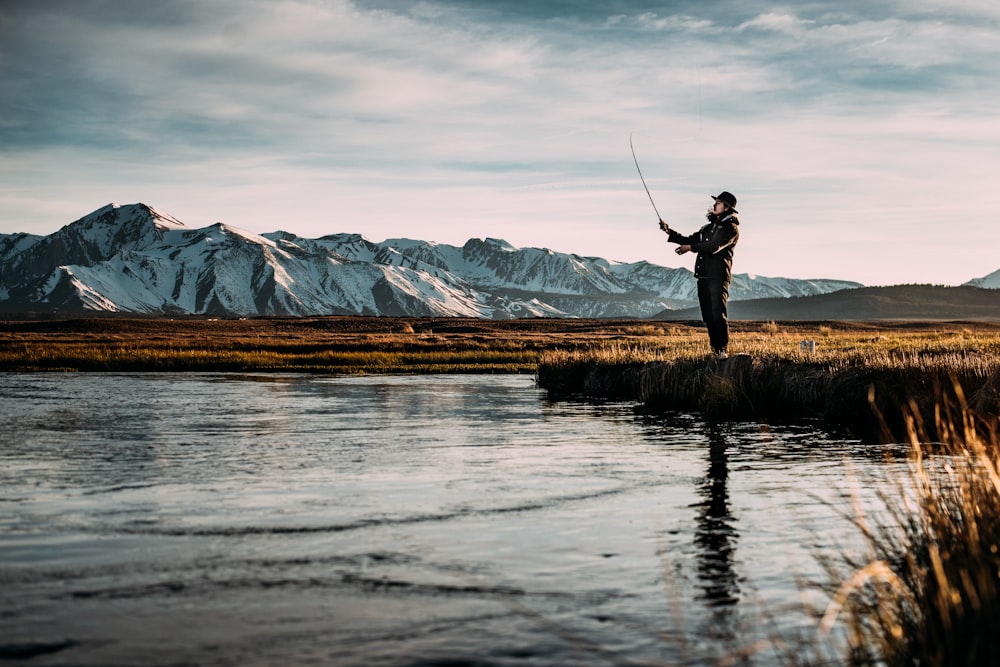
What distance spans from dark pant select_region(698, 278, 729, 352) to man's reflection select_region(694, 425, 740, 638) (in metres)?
9.59

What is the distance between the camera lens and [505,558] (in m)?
9.58

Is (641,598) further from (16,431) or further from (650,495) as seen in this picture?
(16,431)

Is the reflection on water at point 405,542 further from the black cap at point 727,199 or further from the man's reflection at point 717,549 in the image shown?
the black cap at point 727,199

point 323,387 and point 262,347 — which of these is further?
point 262,347

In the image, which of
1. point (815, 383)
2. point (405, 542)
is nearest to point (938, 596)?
point (405, 542)

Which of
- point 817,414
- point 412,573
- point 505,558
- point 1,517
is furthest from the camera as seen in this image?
point 817,414

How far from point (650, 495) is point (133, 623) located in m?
7.60

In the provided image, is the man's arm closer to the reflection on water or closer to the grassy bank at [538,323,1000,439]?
the grassy bank at [538,323,1000,439]

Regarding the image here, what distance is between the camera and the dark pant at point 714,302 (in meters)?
24.5

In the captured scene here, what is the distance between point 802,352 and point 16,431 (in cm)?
2109

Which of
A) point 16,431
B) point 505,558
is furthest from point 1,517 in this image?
point 16,431

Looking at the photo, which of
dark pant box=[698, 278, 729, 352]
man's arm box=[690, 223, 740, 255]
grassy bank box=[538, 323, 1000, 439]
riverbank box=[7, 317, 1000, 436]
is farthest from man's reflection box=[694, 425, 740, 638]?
dark pant box=[698, 278, 729, 352]

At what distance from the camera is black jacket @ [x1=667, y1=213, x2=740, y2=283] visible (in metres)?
23.9

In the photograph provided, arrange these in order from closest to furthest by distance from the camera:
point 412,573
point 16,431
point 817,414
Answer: point 412,573
point 16,431
point 817,414
